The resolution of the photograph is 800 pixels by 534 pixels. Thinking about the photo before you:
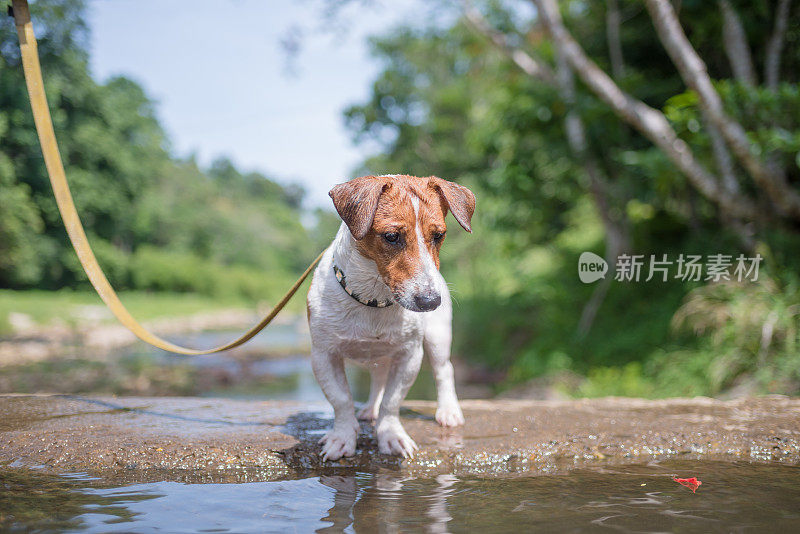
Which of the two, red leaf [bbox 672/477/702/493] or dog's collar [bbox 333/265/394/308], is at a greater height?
dog's collar [bbox 333/265/394/308]

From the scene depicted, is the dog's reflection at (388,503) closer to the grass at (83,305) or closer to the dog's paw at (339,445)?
the dog's paw at (339,445)

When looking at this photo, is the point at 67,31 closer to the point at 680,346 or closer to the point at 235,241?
the point at 680,346

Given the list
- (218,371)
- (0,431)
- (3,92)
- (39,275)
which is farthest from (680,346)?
(39,275)

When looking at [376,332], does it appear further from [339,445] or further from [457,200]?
[457,200]

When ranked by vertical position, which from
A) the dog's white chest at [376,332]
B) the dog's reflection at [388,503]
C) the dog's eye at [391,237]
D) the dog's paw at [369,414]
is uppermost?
the dog's eye at [391,237]

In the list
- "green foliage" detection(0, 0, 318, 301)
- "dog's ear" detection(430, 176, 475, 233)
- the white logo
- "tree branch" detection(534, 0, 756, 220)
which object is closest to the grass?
"green foliage" detection(0, 0, 318, 301)

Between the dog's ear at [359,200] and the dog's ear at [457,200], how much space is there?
0.27 m

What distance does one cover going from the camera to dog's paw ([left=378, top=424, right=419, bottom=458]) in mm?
3238

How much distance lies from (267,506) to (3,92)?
23.3 m

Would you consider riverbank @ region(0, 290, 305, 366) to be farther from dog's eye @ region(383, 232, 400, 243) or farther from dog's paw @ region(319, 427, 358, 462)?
dog's eye @ region(383, 232, 400, 243)

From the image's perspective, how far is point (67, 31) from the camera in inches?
871

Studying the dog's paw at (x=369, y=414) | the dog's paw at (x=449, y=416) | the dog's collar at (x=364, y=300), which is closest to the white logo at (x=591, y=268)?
the dog's paw at (x=449, y=416)

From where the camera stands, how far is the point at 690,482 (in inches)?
117

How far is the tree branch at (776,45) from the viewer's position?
8.92 metres
